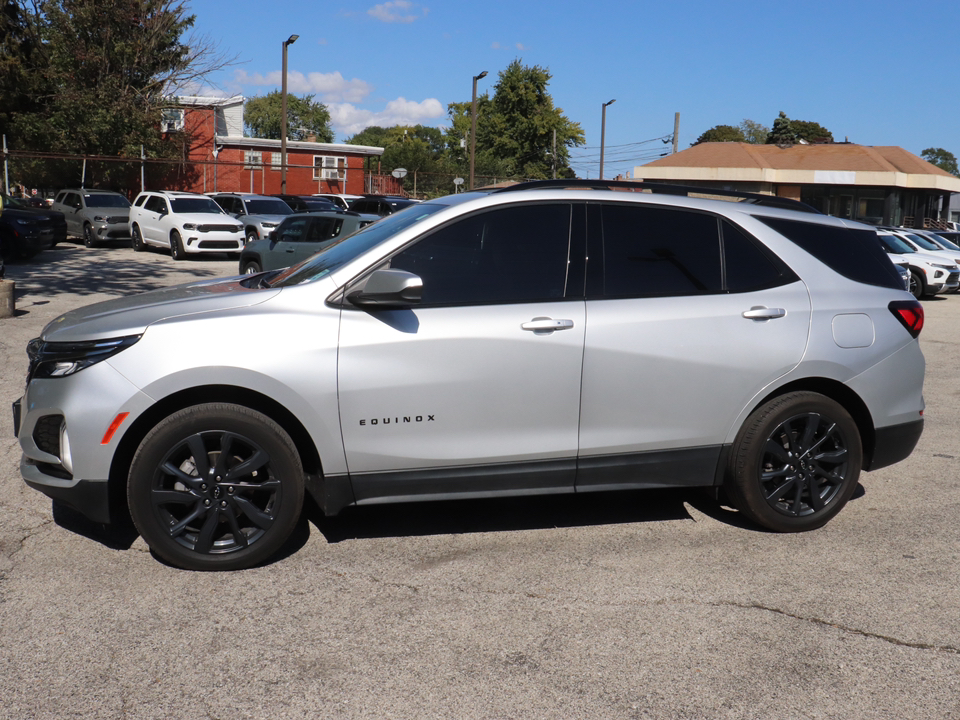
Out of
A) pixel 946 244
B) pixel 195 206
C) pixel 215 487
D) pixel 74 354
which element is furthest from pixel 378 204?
pixel 215 487

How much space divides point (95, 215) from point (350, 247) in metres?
23.1

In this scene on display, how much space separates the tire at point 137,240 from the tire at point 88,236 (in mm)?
1442

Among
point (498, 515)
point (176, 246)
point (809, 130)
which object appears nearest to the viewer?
point (498, 515)

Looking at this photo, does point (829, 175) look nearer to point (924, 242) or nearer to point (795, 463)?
point (924, 242)

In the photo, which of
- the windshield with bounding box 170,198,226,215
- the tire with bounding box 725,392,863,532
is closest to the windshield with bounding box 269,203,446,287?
the tire with bounding box 725,392,863,532

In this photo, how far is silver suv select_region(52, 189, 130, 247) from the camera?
82.1 ft

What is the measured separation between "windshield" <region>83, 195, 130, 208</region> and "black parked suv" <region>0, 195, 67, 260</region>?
5310mm

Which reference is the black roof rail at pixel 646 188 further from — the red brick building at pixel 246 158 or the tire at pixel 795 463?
the red brick building at pixel 246 158

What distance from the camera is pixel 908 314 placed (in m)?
4.85

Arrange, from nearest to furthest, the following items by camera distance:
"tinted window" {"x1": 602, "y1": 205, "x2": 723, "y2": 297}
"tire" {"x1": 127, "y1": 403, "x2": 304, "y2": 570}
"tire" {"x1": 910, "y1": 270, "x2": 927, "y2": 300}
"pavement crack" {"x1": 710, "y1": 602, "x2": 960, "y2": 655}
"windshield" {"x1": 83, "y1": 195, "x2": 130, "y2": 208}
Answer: "pavement crack" {"x1": 710, "y1": 602, "x2": 960, "y2": 655} < "tire" {"x1": 127, "y1": 403, "x2": 304, "y2": 570} < "tinted window" {"x1": 602, "y1": 205, "x2": 723, "y2": 297} < "tire" {"x1": 910, "y1": 270, "x2": 927, "y2": 300} < "windshield" {"x1": 83, "y1": 195, "x2": 130, "y2": 208}

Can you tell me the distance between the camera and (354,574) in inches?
164

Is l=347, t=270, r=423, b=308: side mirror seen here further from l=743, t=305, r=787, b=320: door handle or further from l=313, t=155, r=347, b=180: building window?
l=313, t=155, r=347, b=180: building window

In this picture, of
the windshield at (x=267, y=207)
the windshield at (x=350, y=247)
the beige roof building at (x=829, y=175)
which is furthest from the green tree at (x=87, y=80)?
the windshield at (x=350, y=247)

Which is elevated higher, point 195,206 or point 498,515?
point 195,206
